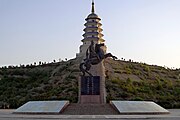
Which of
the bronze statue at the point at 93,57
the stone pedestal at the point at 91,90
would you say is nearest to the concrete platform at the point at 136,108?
the stone pedestal at the point at 91,90

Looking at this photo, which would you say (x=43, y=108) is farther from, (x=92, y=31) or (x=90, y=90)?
(x=92, y=31)

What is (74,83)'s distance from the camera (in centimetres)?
4353

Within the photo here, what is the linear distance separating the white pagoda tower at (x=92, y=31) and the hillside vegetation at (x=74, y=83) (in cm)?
350

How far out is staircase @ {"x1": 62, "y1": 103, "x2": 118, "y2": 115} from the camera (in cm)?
2353

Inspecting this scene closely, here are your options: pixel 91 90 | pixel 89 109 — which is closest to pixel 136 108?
pixel 89 109

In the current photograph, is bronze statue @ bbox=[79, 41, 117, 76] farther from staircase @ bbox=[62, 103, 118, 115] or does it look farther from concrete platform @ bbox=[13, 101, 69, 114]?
concrete platform @ bbox=[13, 101, 69, 114]

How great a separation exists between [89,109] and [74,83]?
19276 mm

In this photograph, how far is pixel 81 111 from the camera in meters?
24.0

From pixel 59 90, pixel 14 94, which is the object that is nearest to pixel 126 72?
pixel 59 90

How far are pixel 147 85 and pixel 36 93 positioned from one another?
1494cm

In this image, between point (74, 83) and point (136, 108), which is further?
point (74, 83)

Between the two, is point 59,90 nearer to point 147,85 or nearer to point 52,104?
point 147,85

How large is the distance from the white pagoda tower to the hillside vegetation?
3.50 meters

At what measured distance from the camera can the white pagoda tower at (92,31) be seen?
51.3m
